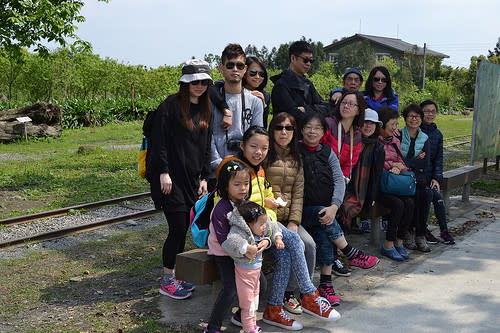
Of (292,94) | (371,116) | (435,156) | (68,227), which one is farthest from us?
(68,227)

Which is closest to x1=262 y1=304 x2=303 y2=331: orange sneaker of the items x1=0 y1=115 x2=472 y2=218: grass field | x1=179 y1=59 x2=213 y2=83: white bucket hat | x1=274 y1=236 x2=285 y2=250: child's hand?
x1=274 y1=236 x2=285 y2=250: child's hand

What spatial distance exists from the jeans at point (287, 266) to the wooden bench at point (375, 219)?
63.9 inches

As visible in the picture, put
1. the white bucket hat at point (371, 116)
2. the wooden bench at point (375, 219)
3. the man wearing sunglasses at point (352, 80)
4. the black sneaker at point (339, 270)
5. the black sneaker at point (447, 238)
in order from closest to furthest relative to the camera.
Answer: the black sneaker at point (339, 270) < the white bucket hat at point (371, 116) < the wooden bench at point (375, 219) < the man wearing sunglasses at point (352, 80) < the black sneaker at point (447, 238)

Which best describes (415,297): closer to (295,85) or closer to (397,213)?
(397,213)

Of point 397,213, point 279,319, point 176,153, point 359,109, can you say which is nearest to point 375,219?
point 397,213

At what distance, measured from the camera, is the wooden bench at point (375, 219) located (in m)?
5.48

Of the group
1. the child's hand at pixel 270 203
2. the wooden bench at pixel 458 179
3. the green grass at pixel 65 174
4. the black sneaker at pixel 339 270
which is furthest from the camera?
the green grass at pixel 65 174

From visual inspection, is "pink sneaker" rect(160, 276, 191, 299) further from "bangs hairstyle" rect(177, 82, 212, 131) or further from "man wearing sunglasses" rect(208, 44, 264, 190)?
"bangs hairstyle" rect(177, 82, 212, 131)

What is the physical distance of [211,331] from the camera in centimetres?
365

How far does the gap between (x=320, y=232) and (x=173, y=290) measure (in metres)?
1.37

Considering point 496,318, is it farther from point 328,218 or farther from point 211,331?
point 211,331

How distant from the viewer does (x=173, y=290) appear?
14.6 feet

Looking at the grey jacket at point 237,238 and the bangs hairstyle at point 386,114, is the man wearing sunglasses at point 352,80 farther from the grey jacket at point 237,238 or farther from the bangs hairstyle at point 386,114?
the grey jacket at point 237,238

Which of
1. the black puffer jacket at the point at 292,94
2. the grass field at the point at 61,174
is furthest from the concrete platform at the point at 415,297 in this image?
the grass field at the point at 61,174
